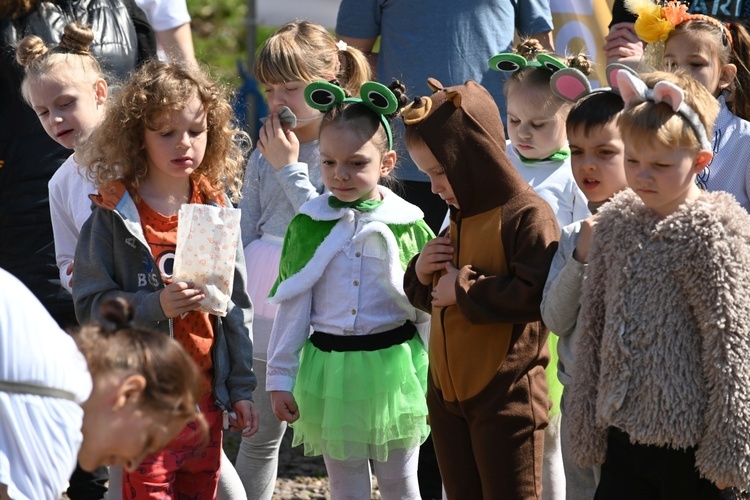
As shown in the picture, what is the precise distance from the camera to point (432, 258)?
3.38 meters

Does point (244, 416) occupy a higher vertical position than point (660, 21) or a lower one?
lower

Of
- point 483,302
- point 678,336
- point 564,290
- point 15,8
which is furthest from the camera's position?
point 15,8

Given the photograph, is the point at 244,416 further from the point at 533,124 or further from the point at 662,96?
the point at 662,96

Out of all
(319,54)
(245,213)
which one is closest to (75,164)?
(245,213)

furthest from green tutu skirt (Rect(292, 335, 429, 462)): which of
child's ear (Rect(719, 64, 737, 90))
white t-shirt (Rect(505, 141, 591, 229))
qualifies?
child's ear (Rect(719, 64, 737, 90))

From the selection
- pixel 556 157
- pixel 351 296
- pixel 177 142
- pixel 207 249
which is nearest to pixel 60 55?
pixel 177 142

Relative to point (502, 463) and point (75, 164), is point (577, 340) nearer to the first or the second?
point (502, 463)

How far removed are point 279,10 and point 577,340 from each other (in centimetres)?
410

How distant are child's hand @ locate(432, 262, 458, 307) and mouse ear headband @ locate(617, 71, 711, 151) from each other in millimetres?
742

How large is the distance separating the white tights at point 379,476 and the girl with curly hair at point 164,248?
1.13ft

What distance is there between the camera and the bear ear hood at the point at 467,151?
3.29 metres

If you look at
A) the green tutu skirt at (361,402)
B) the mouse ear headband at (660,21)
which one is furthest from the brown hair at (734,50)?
the green tutu skirt at (361,402)

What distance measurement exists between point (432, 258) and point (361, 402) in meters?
0.54

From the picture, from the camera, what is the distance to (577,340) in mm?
2990
